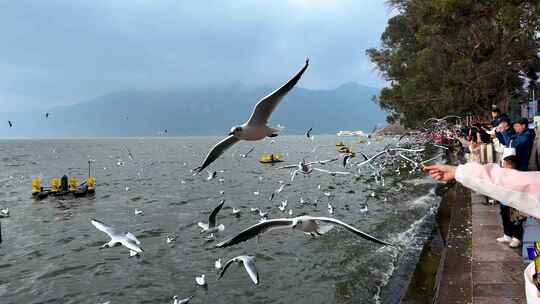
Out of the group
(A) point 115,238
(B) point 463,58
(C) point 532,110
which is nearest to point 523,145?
(A) point 115,238

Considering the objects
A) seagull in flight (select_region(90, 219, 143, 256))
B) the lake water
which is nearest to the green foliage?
the lake water

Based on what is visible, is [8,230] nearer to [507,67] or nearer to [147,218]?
[147,218]

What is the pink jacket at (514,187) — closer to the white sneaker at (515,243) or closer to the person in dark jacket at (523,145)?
the person in dark jacket at (523,145)

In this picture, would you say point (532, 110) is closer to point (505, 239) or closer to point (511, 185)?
point (505, 239)

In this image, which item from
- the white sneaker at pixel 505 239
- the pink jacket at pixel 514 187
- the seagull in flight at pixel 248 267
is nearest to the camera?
the pink jacket at pixel 514 187

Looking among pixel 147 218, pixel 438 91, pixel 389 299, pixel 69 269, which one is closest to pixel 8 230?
pixel 147 218

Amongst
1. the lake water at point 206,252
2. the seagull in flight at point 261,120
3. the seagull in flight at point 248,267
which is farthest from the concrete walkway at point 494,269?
the seagull in flight at point 261,120

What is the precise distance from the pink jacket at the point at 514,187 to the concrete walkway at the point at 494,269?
3669mm

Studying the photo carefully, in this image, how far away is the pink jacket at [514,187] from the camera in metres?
1.93

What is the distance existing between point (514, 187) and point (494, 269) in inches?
189

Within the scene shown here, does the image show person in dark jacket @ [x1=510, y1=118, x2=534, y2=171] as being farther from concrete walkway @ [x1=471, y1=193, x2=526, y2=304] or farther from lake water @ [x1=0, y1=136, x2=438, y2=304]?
lake water @ [x1=0, y1=136, x2=438, y2=304]

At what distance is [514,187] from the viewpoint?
194 cm

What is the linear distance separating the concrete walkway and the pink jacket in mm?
3669

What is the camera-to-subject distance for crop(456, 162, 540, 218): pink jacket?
1.93m
